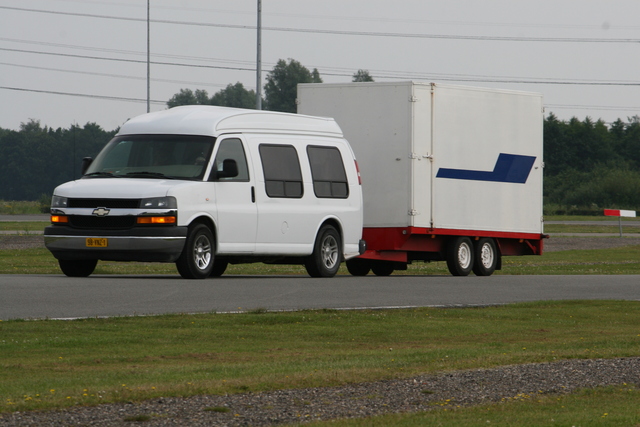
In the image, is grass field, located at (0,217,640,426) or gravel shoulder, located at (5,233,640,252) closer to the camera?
grass field, located at (0,217,640,426)

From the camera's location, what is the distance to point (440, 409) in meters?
7.73

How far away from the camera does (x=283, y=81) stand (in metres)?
143

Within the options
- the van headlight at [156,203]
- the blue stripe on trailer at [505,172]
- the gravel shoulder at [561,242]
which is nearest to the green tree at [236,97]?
the gravel shoulder at [561,242]

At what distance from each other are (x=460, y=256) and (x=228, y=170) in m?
6.16

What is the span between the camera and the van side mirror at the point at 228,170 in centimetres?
1809

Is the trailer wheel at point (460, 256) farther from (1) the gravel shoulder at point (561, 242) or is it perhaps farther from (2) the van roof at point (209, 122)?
(1) the gravel shoulder at point (561, 242)

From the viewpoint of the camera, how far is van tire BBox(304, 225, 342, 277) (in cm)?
2009

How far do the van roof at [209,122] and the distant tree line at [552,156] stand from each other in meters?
46.1

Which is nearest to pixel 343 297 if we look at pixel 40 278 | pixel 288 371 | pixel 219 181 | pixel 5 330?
pixel 219 181

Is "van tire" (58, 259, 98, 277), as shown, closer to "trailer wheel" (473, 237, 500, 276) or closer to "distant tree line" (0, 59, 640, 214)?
"trailer wheel" (473, 237, 500, 276)

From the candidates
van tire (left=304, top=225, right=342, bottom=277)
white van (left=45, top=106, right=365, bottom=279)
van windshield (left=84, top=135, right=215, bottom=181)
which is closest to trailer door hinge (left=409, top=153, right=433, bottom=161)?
white van (left=45, top=106, right=365, bottom=279)

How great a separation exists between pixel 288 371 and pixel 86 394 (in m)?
1.82

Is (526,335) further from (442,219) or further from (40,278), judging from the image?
(442,219)

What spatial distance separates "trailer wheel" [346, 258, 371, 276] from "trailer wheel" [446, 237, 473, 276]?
65.8 inches
